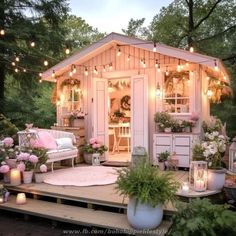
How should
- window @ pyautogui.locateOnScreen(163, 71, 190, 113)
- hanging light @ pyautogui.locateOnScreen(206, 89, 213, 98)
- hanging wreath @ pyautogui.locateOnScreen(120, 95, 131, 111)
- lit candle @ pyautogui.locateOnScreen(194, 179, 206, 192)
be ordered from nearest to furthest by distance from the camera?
1. lit candle @ pyautogui.locateOnScreen(194, 179, 206, 192)
2. window @ pyautogui.locateOnScreen(163, 71, 190, 113)
3. hanging light @ pyautogui.locateOnScreen(206, 89, 213, 98)
4. hanging wreath @ pyautogui.locateOnScreen(120, 95, 131, 111)

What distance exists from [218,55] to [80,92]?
7.59m

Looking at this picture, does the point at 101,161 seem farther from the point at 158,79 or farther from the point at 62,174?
the point at 158,79

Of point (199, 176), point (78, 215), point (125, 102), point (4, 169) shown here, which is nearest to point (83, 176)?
point (4, 169)

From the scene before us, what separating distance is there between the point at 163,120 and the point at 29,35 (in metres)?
5.40

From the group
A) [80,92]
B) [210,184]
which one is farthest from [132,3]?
[210,184]

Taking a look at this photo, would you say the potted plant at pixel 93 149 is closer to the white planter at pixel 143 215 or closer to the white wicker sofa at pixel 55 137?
the white wicker sofa at pixel 55 137

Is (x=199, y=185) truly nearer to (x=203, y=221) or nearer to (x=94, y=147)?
(x=203, y=221)

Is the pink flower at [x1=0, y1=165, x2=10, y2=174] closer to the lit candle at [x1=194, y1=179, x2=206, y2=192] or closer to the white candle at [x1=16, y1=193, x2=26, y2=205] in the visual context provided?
the white candle at [x1=16, y1=193, x2=26, y2=205]

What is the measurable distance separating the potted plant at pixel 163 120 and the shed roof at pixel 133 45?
1.25m

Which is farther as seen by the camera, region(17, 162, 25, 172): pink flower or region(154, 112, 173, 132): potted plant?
region(154, 112, 173, 132): potted plant

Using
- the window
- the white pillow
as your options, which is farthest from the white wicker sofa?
the window

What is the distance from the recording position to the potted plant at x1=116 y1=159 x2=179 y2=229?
3479mm

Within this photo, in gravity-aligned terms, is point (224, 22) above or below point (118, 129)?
above

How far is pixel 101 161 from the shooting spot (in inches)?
294
